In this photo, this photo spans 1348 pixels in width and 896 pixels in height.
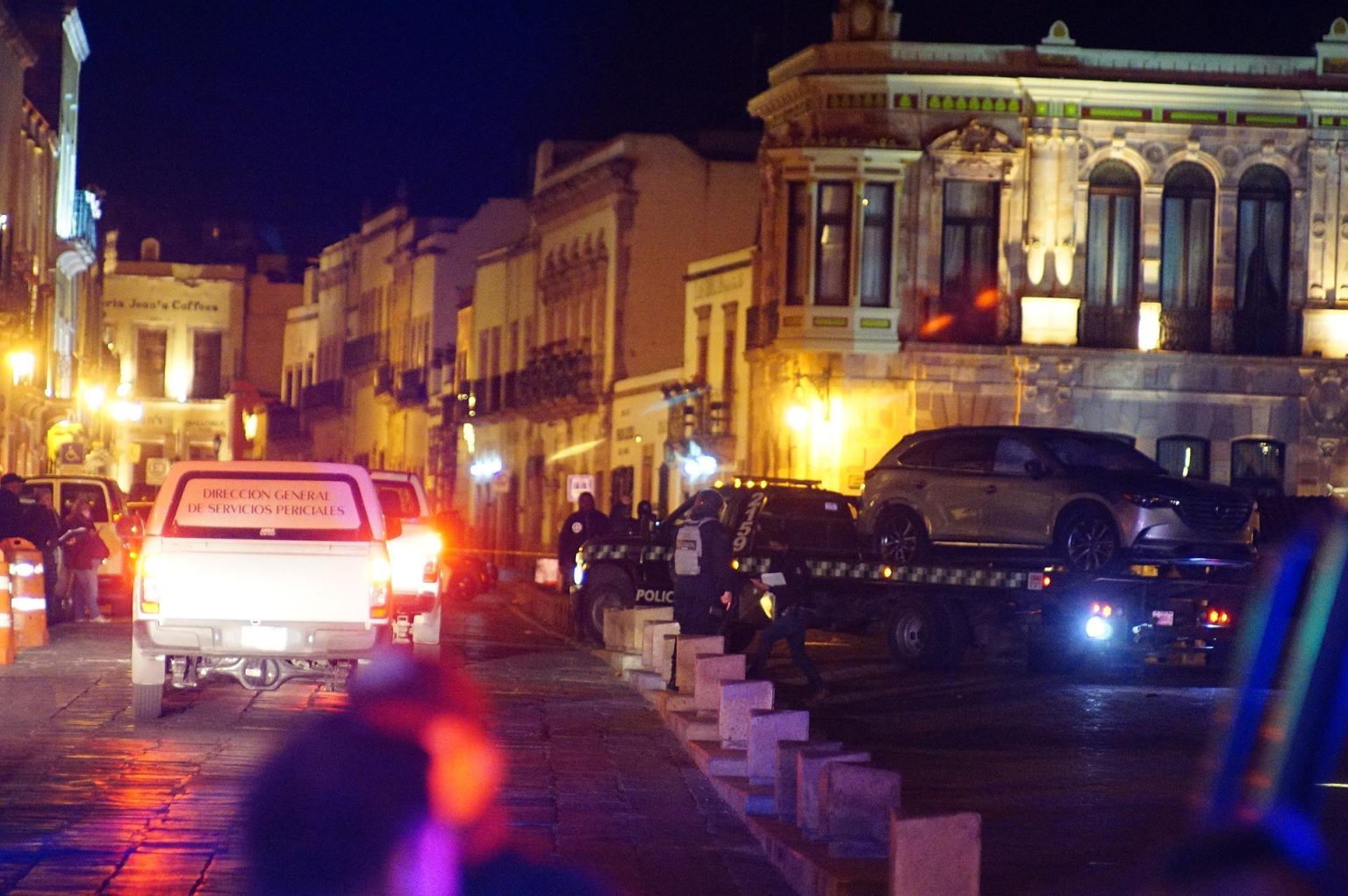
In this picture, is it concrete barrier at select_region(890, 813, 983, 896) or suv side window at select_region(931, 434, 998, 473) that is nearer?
concrete barrier at select_region(890, 813, 983, 896)

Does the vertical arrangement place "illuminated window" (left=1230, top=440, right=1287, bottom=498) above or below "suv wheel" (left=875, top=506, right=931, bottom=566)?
above

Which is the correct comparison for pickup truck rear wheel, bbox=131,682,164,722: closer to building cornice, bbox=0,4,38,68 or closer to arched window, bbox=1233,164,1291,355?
arched window, bbox=1233,164,1291,355

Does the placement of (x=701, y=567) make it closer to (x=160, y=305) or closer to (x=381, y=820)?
(x=381, y=820)

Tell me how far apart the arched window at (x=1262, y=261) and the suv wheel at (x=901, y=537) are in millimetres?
17280

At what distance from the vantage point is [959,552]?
2575 centimetres

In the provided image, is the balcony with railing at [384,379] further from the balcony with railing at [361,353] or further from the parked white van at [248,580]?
the parked white van at [248,580]

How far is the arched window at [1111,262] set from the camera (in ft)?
137

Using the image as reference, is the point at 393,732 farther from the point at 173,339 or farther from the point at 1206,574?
the point at 173,339

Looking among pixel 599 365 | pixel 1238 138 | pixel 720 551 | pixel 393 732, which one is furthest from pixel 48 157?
pixel 393 732

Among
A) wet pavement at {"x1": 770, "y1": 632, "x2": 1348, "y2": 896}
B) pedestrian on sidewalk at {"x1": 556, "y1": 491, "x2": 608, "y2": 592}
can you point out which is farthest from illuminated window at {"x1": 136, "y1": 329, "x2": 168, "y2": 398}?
wet pavement at {"x1": 770, "y1": 632, "x2": 1348, "y2": 896}

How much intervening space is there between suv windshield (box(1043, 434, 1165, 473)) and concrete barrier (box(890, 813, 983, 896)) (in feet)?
53.3

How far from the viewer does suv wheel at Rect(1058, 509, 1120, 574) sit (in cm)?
2444

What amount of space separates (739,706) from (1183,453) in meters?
28.8

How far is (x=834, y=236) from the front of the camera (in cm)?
4128
